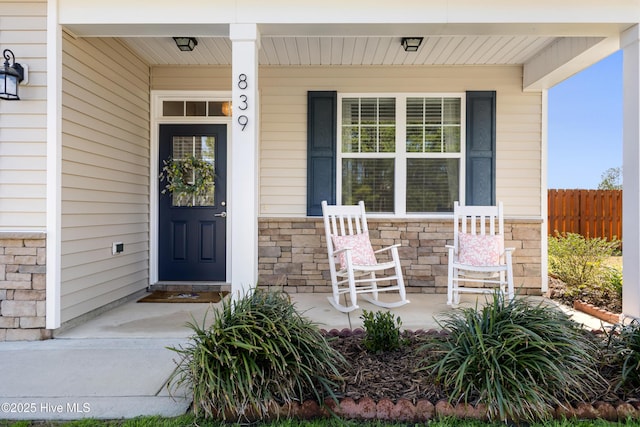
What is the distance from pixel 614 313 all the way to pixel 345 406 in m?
2.88

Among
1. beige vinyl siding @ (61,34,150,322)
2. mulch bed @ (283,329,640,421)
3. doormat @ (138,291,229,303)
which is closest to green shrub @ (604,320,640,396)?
mulch bed @ (283,329,640,421)

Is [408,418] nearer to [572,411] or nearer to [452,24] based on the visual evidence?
[572,411]

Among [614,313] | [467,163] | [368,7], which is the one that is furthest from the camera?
[467,163]

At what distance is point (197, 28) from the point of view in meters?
3.07

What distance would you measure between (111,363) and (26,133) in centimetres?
187

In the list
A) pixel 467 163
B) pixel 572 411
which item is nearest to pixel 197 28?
pixel 467 163

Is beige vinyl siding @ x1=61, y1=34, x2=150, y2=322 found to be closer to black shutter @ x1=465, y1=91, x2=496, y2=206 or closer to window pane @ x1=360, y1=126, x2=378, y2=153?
window pane @ x1=360, y1=126, x2=378, y2=153

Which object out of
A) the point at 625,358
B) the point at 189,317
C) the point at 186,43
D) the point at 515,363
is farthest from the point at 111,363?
the point at 625,358

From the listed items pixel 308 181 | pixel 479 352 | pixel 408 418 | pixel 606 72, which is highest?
pixel 606 72

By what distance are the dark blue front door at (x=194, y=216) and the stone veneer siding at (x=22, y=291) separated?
167 centimetres

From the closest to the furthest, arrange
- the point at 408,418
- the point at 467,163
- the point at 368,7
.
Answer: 1. the point at 408,418
2. the point at 368,7
3. the point at 467,163

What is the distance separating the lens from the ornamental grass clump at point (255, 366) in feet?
6.08

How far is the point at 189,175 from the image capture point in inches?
183

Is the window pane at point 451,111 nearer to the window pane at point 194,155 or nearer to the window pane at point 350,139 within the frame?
the window pane at point 350,139
